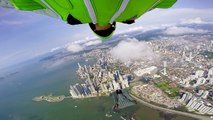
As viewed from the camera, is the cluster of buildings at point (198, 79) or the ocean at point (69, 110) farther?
the cluster of buildings at point (198, 79)

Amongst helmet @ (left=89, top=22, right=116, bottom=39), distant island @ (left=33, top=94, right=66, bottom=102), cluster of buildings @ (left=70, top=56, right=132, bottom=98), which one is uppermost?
helmet @ (left=89, top=22, right=116, bottom=39)

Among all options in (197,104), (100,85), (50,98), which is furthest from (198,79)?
(50,98)

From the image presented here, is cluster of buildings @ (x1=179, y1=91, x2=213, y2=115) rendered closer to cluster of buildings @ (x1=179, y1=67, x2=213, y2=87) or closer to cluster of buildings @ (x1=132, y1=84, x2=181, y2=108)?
cluster of buildings @ (x1=132, y1=84, x2=181, y2=108)

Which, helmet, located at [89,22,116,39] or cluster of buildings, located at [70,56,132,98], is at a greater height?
helmet, located at [89,22,116,39]

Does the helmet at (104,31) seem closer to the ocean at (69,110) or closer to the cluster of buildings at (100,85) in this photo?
the ocean at (69,110)

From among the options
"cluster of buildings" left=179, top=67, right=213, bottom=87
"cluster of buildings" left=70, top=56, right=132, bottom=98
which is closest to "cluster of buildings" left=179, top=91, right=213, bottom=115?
"cluster of buildings" left=179, top=67, right=213, bottom=87

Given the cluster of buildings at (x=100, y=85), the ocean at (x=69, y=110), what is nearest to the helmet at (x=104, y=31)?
the ocean at (x=69, y=110)

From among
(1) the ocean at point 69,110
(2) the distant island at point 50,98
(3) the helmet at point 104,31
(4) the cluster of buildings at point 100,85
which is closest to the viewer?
(3) the helmet at point 104,31

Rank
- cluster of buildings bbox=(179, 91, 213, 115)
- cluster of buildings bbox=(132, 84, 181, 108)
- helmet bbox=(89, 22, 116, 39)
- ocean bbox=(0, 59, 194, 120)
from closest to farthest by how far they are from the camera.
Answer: helmet bbox=(89, 22, 116, 39)
cluster of buildings bbox=(179, 91, 213, 115)
ocean bbox=(0, 59, 194, 120)
cluster of buildings bbox=(132, 84, 181, 108)

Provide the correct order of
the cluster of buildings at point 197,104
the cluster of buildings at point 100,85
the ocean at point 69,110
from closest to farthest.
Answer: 1. the cluster of buildings at point 197,104
2. the ocean at point 69,110
3. the cluster of buildings at point 100,85
